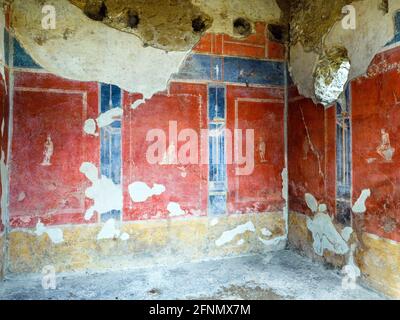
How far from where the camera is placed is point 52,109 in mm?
3066

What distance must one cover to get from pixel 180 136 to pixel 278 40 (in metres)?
1.62

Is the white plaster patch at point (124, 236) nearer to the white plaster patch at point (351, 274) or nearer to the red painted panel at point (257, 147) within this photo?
the red painted panel at point (257, 147)

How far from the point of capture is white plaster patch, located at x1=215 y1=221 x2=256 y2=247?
3549mm

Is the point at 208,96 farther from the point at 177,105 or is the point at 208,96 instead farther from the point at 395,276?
the point at 395,276

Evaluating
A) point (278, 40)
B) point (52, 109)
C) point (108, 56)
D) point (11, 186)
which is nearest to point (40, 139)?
point (52, 109)

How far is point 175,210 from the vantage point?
11.2ft

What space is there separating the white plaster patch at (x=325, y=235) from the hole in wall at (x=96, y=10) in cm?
290

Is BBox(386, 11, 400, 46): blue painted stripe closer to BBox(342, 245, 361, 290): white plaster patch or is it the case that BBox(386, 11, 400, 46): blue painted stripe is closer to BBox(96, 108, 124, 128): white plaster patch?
BBox(342, 245, 361, 290): white plaster patch

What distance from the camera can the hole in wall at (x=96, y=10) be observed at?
3166 mm

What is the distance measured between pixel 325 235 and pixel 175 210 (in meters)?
1.50

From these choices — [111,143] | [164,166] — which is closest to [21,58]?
[111,143]

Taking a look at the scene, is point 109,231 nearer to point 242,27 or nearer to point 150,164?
point 150,164

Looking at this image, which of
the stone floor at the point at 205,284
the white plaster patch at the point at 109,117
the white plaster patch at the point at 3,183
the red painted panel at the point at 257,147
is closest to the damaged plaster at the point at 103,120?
the white plaster patch at the point at 109,117

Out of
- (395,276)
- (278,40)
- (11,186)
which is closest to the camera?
(395,276)
